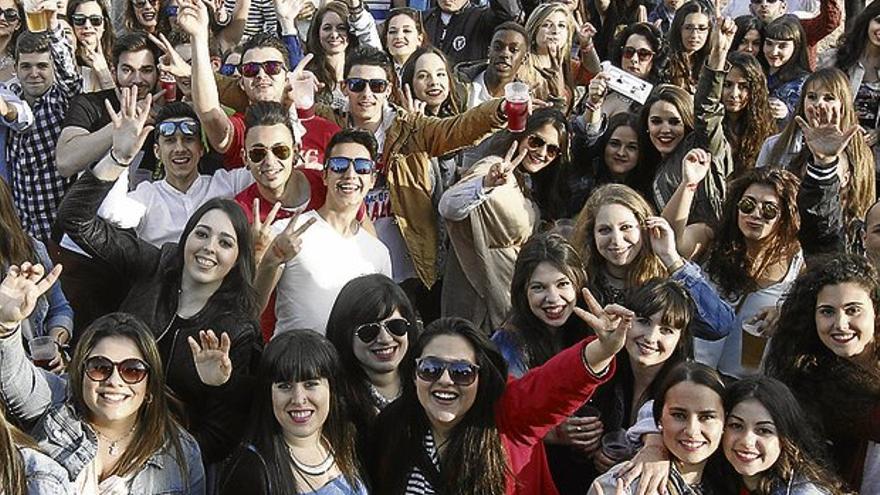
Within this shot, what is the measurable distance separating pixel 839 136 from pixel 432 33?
13.1ft

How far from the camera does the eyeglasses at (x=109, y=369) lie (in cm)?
386

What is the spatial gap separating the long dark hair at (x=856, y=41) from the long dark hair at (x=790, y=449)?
3.70 metres

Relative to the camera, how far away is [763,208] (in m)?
4.96

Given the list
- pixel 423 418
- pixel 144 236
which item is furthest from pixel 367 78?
pixel 423 418

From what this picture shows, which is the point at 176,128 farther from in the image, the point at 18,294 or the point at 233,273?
the point at 18,294

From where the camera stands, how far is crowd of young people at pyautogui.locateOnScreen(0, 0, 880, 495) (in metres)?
3.90

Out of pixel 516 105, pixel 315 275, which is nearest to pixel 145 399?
pixel 315 275

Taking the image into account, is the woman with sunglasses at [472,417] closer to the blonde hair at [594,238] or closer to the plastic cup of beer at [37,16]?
the blonde hair at [594,238]

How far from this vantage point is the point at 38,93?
6.29 m

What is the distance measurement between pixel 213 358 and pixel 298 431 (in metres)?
0.42

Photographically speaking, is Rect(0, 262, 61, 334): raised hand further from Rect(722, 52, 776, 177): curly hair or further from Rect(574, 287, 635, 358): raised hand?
Result: Rect(722, 52, 776, 177): curly hair

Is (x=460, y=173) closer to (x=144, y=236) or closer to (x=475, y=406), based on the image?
(x=144, y=236)

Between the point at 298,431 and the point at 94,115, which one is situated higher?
the point at 94,115

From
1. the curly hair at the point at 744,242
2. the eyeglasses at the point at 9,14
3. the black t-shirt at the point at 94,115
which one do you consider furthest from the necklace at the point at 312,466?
the eyeglasses at the point at 9,14
